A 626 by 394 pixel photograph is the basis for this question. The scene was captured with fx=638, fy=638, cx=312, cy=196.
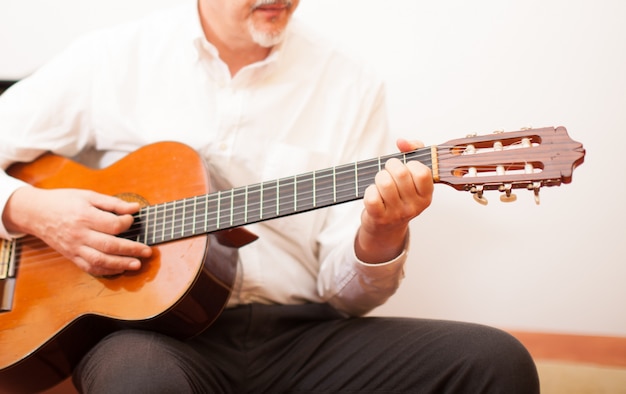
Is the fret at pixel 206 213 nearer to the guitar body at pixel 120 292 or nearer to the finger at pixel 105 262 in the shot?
the guitar body at pixel 120 292

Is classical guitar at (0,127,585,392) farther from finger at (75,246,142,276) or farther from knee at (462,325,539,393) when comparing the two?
knee at (462,325,539,393)

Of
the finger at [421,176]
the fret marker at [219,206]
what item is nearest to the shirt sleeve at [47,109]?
the fret marker at [219,206]

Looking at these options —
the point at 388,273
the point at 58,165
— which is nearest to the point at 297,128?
the point at 388,273

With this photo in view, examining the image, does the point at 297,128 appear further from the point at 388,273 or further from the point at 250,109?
the point at 388,273

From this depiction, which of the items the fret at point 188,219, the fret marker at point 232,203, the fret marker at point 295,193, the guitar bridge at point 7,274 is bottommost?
the guitar bridge at point 7,274

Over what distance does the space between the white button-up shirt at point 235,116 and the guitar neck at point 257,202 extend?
0.50 feet

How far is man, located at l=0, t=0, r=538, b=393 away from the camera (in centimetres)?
112

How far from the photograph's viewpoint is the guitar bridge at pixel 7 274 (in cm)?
121

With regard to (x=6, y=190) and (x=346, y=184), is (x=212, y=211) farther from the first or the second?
(x=6, y=190)

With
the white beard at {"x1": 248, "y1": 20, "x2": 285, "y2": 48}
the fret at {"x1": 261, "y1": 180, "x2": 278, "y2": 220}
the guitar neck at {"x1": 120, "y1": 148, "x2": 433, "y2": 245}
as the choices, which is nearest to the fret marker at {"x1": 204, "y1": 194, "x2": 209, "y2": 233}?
the guitar neck at {"x1": 120, "y1": 148, "x2": 433, "y2": 245}

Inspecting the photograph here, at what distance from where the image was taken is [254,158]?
1.31m

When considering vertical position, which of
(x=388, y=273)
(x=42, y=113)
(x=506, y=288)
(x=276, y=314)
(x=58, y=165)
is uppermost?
(x=42, y=113)

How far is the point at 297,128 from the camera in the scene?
133cm

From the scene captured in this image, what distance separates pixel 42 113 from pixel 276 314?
636 millimetres
